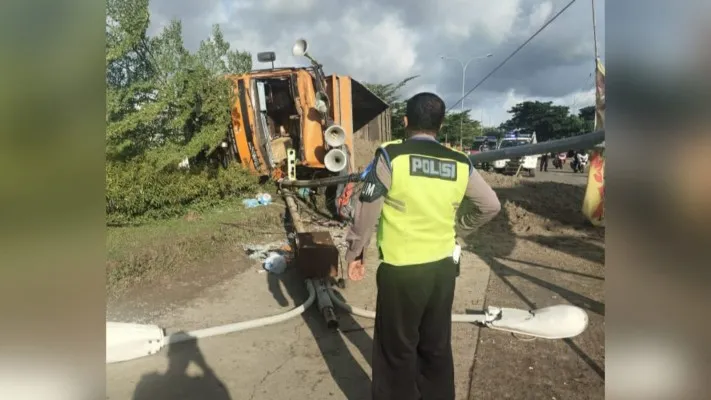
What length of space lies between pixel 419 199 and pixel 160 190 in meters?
6.45

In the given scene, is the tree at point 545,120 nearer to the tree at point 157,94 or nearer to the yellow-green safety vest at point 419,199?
the tree at point 157,94

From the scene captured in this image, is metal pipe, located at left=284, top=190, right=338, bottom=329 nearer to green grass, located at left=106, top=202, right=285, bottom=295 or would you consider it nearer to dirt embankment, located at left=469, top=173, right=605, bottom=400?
dirt embankment, located at left=469, top=173, right=605, bottom=400

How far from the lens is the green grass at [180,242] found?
5.31m

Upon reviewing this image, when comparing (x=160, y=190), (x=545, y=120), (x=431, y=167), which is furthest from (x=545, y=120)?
(x=431, y=167)

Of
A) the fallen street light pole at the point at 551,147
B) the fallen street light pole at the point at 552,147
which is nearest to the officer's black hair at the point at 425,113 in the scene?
the fallen street light pole at the point at 551,147

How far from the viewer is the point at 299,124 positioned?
402 inches

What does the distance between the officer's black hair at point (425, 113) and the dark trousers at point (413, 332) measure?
73 cm

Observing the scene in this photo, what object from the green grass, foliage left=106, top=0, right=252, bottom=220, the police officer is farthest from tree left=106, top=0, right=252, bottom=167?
the police officer

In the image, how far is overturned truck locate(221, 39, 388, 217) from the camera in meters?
9.54

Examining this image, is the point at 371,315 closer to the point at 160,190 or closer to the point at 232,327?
the point at 232,327

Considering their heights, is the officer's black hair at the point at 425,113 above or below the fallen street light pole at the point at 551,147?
above

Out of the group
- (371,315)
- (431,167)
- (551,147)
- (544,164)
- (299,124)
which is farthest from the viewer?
(544,164)
